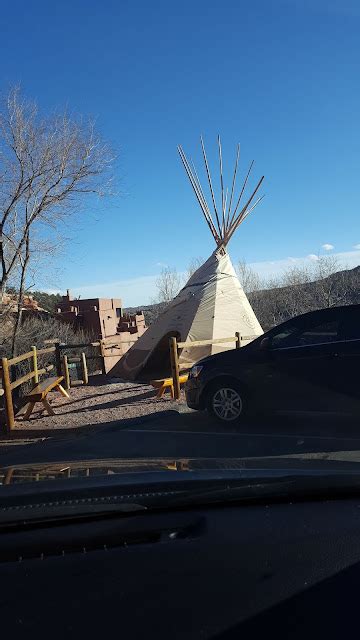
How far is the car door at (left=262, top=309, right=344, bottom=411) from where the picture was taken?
8.22 metres

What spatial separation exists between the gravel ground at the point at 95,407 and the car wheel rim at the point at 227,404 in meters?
1.88

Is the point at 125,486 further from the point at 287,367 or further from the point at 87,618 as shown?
the point at 287,367

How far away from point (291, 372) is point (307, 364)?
26cm

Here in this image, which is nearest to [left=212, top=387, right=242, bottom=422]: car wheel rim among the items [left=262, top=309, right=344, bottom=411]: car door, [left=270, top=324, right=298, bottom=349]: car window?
[left=262, top=309, right=344, bottom=411]: car door

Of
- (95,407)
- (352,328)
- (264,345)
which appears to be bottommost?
(95,407)

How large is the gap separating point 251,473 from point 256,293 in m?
41.9

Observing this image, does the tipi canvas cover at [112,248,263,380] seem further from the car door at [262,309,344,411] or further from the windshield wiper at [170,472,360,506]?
the windshield wiper at [170,472,360,506]

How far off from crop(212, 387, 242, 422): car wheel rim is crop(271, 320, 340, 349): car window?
96 cm

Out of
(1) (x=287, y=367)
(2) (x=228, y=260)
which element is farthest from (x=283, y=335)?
(2) (x=228, y=260)

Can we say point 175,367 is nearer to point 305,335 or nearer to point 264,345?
point 264,345

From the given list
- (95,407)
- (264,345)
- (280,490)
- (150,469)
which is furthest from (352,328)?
(280,490)

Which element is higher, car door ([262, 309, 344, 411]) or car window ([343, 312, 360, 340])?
car window ([343, 312, 360, 340])

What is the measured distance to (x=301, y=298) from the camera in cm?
4169

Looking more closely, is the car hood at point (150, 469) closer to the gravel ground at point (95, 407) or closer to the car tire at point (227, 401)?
the car tire at point (227, 401)
